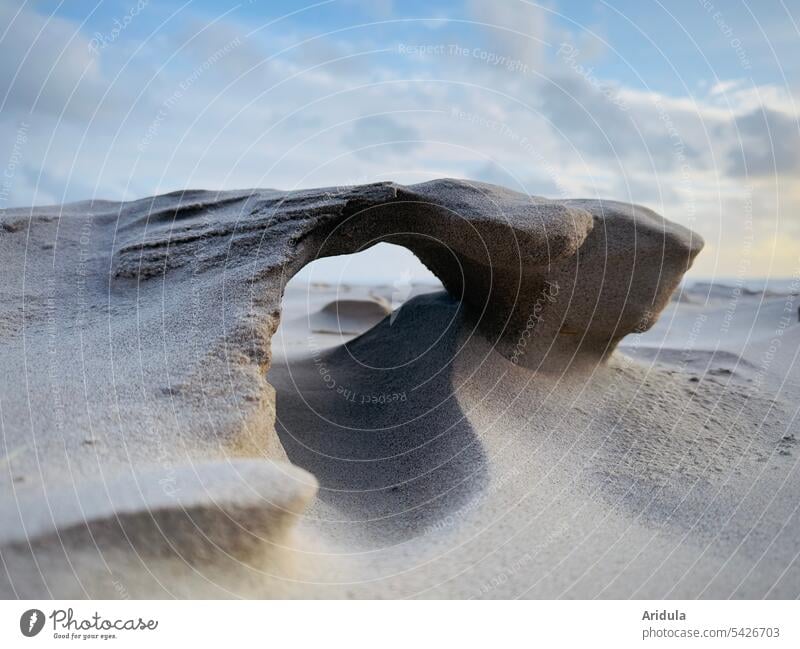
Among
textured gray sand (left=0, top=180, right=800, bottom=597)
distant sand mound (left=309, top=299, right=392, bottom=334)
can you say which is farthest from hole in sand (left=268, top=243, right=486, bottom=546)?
distant sand mound (left=309, top=299, right=392, bottom=334)

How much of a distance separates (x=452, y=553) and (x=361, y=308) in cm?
839

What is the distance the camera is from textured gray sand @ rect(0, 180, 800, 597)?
2617 millimetres

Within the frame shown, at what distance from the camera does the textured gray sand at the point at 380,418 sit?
103 inches

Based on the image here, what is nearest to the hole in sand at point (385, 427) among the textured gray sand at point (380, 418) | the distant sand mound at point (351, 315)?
the textured gray sand at point (380, 418)

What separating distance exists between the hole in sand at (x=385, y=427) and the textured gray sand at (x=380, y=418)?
2cm

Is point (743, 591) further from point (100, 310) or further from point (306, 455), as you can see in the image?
point (100, 310)

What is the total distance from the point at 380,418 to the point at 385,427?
147mm

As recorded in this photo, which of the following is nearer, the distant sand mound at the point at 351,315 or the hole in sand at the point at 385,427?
the hole in sand at the point at 385,427

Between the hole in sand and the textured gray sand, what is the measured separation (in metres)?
0.02

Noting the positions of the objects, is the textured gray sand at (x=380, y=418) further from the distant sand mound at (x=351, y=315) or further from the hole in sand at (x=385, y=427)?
the distant sand mound at (x=351, y=315)

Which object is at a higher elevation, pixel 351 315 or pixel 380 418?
pixel 351 315

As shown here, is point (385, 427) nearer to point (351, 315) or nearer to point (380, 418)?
point (380, 418)

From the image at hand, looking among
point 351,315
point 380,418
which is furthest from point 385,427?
point 351,315

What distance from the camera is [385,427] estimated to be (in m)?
4.75
